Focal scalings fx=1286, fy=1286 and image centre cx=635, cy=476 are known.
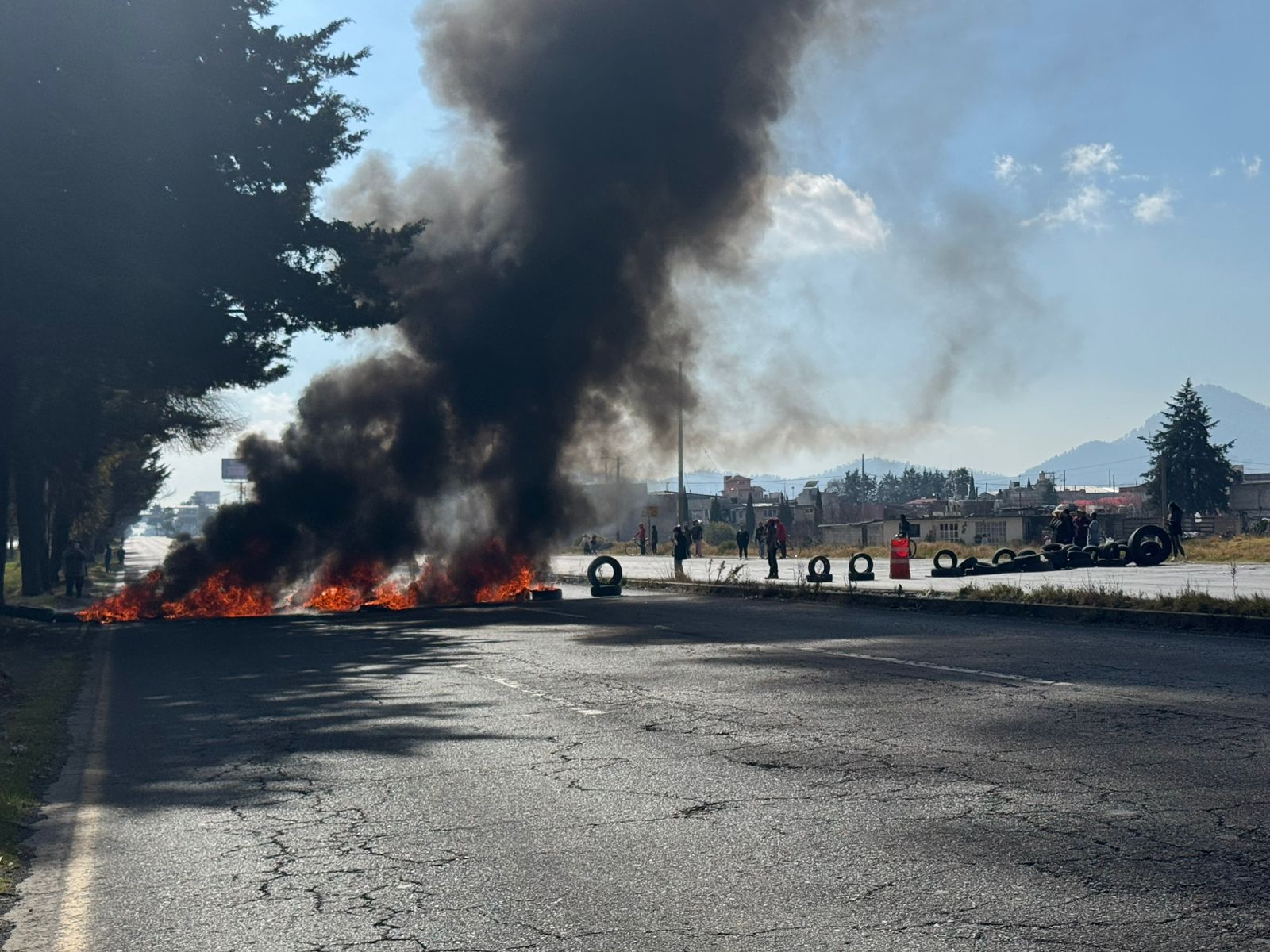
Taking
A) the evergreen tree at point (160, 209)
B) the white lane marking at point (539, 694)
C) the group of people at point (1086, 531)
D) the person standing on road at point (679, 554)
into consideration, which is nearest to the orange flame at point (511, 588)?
the person standing on road at point (679, 554)

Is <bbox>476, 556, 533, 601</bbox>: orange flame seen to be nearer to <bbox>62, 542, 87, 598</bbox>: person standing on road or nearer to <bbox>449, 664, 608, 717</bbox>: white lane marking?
<bbox>62, 542, 87, 598</bbox>: person standing on road

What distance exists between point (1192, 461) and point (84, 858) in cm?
8818

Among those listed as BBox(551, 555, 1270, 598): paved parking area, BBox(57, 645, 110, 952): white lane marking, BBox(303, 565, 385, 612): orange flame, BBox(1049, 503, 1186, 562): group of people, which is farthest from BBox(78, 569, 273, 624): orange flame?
BBox(1049, 503, 1186, 562): group of people

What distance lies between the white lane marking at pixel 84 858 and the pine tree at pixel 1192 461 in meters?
84.0

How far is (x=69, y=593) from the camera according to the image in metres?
35.8

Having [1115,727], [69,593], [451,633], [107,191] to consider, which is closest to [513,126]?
[107,191]

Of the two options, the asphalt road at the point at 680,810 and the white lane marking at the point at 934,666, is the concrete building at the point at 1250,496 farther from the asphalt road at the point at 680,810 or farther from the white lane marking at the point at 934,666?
the asphalt road at the point at 680,810

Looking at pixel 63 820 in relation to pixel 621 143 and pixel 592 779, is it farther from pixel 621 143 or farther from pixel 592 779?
pixel 621 143

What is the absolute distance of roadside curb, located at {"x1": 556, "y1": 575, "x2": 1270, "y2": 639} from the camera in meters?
16.1

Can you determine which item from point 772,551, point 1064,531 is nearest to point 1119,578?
point 772,551

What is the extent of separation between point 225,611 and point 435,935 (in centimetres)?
2326

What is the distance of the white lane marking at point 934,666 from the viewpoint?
36.4 feet

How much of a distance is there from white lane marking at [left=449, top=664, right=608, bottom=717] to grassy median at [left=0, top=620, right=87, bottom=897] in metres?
3.84

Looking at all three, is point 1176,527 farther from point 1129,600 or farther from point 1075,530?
point 1129,600
